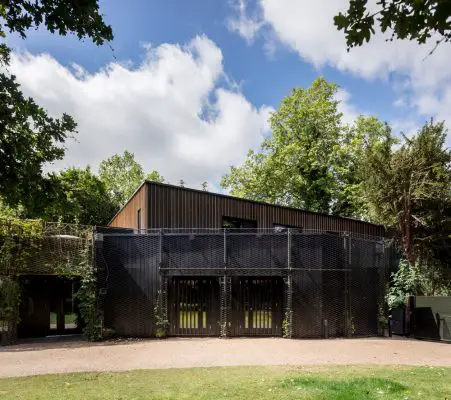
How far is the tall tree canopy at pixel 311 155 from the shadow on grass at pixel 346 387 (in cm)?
2351

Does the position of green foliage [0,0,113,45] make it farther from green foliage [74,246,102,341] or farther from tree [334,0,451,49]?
green foliage [74,246,102,341]

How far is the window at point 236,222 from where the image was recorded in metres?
18.4

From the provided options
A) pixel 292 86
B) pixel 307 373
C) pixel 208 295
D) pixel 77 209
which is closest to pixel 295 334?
pixel 208 295

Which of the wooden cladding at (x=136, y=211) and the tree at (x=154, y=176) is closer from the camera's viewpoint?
the wooden cladding at (x=136, y=211)

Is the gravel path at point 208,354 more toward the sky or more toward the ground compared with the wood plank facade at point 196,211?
more toward the ground

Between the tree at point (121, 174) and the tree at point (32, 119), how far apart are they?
35808 mm

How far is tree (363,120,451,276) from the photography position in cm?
1658

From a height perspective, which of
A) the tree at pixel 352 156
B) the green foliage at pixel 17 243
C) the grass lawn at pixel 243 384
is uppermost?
the tree at pixel 352 156

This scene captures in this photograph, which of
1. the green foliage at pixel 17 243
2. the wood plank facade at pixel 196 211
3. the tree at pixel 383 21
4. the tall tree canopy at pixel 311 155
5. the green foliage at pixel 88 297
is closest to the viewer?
the tree at pixel 383 21

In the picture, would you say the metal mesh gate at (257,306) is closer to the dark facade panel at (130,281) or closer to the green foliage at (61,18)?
the dark facade panel at (130,281)

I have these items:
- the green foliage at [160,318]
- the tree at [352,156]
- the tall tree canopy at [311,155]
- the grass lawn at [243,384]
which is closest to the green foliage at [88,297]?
the green foliage at [160,318]

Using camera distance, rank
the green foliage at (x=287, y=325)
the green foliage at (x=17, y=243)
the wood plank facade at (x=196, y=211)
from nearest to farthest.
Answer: the green foliage at (x=17, y=243) → the green foliage at (x=287, y=325) → the wood plank facade at (x=196, y=211)

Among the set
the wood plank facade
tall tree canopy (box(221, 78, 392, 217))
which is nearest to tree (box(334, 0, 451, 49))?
the wood plank facade

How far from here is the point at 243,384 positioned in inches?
303
